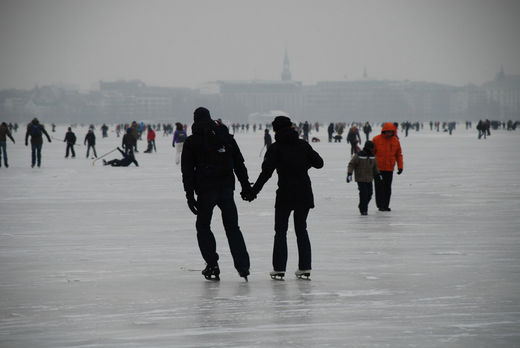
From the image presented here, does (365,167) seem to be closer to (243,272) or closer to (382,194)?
(382,194)

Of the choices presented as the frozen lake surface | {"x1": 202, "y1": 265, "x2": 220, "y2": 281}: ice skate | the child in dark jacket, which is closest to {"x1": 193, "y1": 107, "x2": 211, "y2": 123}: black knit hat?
{"x1": 202, "y1": 265, "x2": 220, "y2": 281}: ice skate

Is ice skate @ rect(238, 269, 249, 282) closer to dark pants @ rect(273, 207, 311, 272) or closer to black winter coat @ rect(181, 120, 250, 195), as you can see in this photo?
dark pants @ rect(273, 207, 311, 272)

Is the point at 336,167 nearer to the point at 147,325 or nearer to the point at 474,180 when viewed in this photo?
the point at 474,180

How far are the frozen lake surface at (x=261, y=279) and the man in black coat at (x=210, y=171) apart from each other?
0.48 meters

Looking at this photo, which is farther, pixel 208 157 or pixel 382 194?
pixel 382 194

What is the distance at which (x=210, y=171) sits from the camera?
7.13 meters

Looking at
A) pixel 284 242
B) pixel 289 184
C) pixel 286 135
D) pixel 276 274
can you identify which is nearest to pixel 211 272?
pixel 276 274

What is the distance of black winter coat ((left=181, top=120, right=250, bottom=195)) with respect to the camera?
7.14 m

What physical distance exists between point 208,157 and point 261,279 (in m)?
1.04

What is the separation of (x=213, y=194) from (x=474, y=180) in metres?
12.6

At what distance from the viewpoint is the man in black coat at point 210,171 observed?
714 centimetres

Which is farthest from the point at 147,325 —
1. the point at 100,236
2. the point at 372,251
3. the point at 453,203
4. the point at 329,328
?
the point at 453,203

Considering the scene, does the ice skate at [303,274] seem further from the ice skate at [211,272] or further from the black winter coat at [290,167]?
the ice skate at [211,272]

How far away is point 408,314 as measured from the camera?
5.96m
